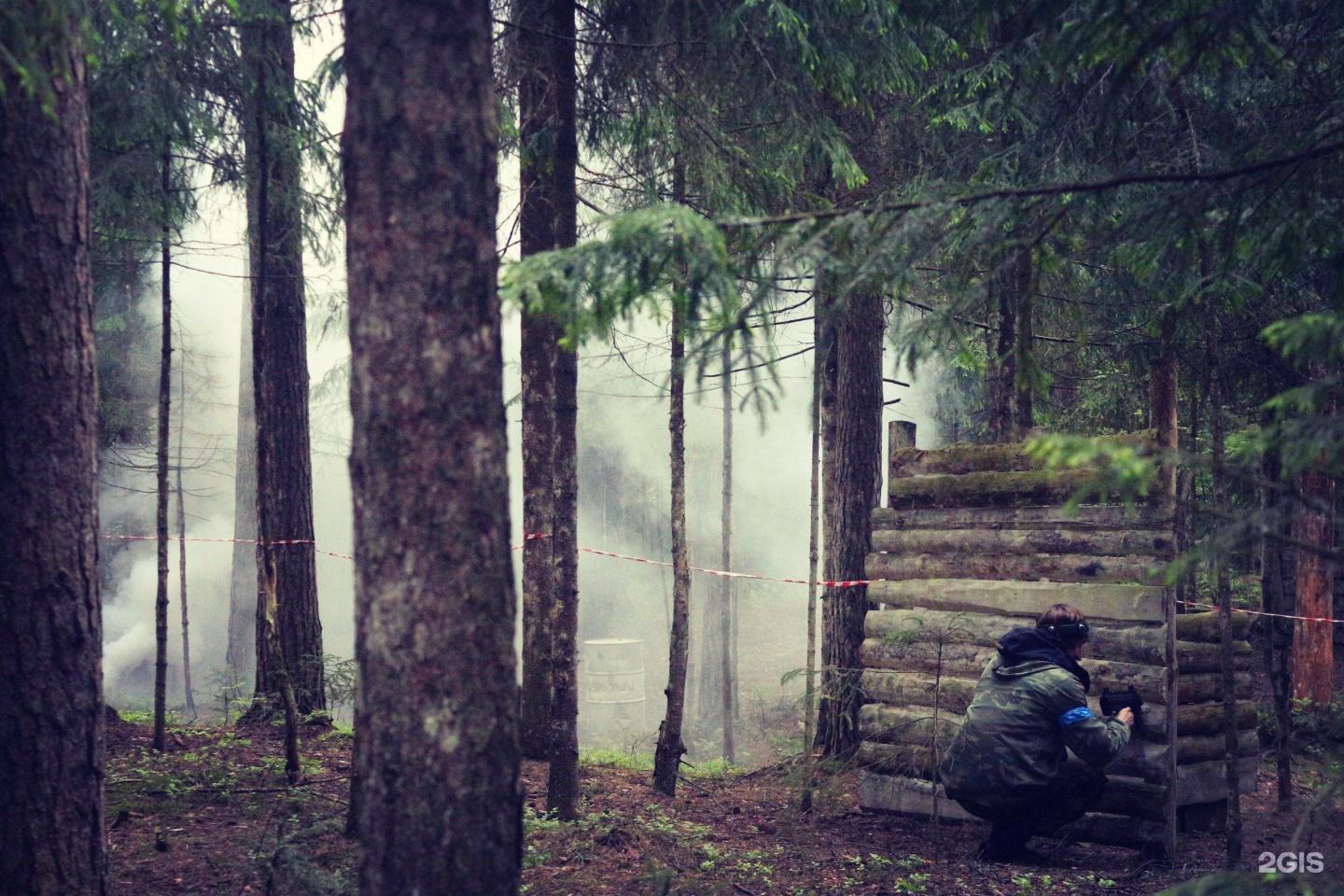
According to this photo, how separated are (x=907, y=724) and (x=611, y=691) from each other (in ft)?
69.3

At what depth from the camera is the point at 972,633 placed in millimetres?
7156

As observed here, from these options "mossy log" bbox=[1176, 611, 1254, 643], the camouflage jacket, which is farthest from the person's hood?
"mossy log" bbox=[1176, 611, 1254, 643]

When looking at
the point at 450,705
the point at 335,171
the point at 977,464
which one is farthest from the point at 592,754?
the point at 450,705

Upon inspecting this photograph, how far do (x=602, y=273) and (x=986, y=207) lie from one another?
6.88 feet

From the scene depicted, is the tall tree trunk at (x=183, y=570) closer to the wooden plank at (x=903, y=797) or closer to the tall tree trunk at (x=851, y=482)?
the tall tree trunk at (x=851, y=482)

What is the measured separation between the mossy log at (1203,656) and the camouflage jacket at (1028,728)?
1.18 meters

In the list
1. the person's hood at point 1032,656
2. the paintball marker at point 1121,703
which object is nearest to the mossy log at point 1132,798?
the paintball marker at point 1121,703

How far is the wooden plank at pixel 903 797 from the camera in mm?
7078

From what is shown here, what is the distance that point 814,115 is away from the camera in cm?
780

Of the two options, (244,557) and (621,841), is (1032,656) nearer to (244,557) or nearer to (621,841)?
(621,841)

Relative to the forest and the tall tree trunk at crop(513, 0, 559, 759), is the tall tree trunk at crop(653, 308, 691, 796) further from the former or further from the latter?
the tall tree trunk at crop(513, 0, 559, 759)

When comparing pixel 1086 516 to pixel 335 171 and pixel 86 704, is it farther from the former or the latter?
pixel 335 171

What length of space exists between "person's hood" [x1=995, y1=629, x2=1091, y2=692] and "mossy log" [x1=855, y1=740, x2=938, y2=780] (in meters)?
1.34

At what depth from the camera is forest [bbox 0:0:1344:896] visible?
3367 millimetres
